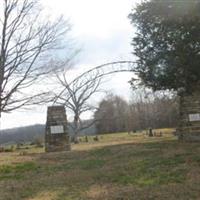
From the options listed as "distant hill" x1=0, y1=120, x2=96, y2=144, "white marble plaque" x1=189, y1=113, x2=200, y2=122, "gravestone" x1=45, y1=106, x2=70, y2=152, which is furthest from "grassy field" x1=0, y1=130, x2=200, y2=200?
"distant hill" x1=0, y1=120, x2=96, y2=144

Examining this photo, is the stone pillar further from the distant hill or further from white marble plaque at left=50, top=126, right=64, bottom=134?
the distant hill

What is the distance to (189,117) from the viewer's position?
23.7 meters

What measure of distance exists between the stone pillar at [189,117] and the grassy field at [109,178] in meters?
7.37

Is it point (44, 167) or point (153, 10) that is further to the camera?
point (153, 10)

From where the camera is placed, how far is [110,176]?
457 inches

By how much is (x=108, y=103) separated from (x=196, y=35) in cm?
Result: 5418

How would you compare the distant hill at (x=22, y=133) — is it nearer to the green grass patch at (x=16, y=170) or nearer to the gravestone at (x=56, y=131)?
the gravestone at (x=56, y=131)

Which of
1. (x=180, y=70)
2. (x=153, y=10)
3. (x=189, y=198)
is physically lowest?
(x=189, y=198)

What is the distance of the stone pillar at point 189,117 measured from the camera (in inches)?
922

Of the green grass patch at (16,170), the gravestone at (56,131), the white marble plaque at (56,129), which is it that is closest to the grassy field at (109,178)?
the green grass patch at (16,170)

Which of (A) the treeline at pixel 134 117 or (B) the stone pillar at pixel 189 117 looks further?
(A) the treeline at pixel 134 117

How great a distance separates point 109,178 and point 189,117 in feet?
42.4

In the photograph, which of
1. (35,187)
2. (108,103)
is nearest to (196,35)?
(35,187)

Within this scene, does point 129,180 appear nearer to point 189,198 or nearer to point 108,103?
point 189,198
